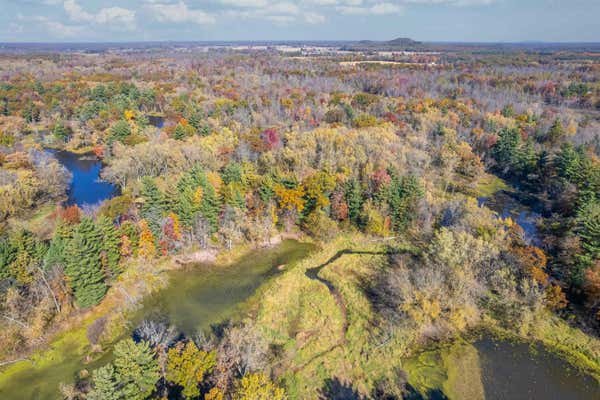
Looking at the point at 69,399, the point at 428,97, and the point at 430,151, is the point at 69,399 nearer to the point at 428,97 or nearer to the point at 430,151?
the point at 430,151

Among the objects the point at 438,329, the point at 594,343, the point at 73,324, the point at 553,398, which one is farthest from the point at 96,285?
the point at 594,343

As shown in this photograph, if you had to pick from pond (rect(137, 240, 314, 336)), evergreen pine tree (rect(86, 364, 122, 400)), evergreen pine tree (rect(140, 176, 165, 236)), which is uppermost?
evergreen pine tree (rect(140, 176, 165, 236))

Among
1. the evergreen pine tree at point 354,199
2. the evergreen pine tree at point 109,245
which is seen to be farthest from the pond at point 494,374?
the evergreen pine tree at point 109,245

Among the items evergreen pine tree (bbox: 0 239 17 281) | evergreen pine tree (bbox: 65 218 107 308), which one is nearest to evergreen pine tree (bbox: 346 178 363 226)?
evergreen pine tree (bbox: 65 218 107 308)

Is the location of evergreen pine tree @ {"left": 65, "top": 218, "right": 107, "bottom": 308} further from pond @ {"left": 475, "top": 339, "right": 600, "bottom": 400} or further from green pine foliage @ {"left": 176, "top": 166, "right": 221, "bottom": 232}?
pond @ {"left": 475, "top": 339, "right": 600, "bottom": 400}

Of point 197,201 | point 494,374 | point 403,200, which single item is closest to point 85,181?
point 197,201

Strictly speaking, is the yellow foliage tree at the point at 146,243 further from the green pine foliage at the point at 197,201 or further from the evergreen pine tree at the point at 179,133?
the evergreen pine tree at the point at 179,133
